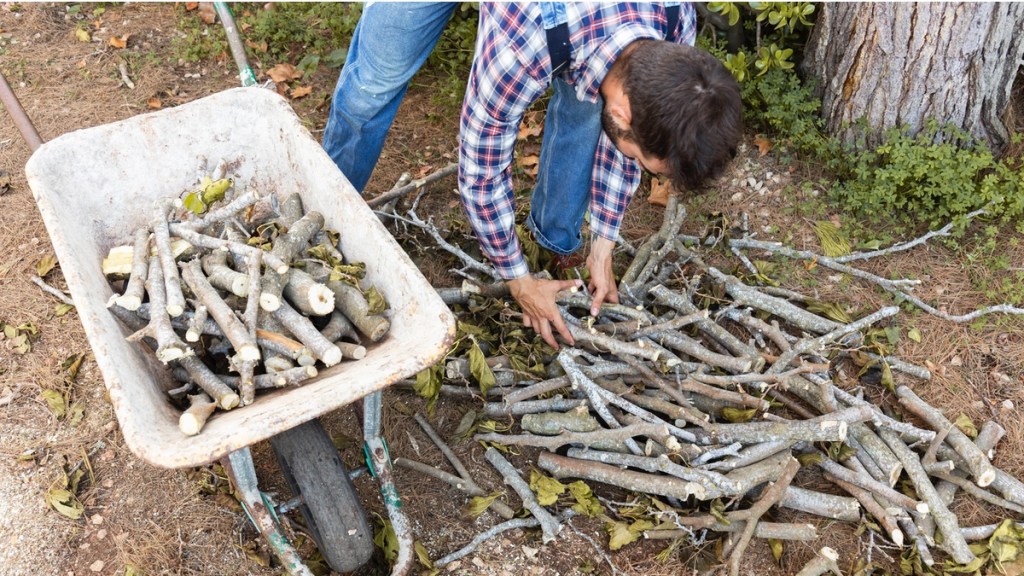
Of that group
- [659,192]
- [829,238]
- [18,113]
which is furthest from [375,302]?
[829,238]

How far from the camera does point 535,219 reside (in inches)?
130

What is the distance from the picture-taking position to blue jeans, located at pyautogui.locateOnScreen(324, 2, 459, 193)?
2.66m

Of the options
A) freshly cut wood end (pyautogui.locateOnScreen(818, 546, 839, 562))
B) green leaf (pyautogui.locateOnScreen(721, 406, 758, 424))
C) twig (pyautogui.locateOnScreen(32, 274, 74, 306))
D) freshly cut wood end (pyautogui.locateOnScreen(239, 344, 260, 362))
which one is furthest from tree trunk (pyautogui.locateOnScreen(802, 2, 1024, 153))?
twig (pyautogui.locateOnScreen(32, 274, 74, 306))

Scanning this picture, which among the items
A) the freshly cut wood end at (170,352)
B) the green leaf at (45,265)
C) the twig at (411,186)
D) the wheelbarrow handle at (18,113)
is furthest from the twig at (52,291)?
the freshly cut wood end at (170,352)

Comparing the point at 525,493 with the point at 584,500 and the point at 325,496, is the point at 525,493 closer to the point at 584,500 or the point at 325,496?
the point at 584,500

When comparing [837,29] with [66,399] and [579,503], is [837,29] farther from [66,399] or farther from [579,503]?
[66,399]

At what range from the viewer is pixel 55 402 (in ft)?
9.78

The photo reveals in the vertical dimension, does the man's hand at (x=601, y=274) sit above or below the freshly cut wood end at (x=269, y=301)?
below

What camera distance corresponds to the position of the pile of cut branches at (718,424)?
8.50ft

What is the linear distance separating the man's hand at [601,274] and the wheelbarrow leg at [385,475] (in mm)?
1026

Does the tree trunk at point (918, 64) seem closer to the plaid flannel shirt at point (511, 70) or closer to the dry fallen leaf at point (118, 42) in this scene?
the plaid flannel shirt at point (511, 70)

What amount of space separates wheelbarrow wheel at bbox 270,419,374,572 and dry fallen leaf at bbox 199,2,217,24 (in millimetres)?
3436

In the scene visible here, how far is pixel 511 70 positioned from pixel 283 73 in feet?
8.95

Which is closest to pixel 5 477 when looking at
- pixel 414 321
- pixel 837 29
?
pixel 414 321
